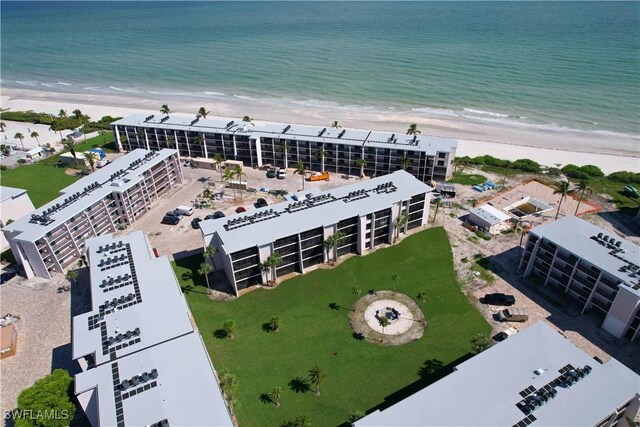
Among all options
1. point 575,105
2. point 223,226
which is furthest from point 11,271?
point 575,105

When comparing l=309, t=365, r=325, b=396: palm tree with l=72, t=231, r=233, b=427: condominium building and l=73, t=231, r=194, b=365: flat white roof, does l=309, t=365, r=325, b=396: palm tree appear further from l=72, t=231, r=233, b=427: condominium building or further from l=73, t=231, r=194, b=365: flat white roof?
l=73, t=231, r=194, b=365: flat white roof

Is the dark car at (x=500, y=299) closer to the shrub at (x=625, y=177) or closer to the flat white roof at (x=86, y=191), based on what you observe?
the shrub at (x=625, y=177)

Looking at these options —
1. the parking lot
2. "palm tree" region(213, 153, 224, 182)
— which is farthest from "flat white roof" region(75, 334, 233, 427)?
"palm tree" region(213, 153, 224, 182)

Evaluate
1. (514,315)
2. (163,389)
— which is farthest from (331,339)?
(514,315)

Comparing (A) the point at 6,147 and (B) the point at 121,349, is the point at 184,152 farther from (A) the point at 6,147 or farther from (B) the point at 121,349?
(B) the point at 121,349

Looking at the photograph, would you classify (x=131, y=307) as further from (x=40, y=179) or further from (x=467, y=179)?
(x=467, y=179)
